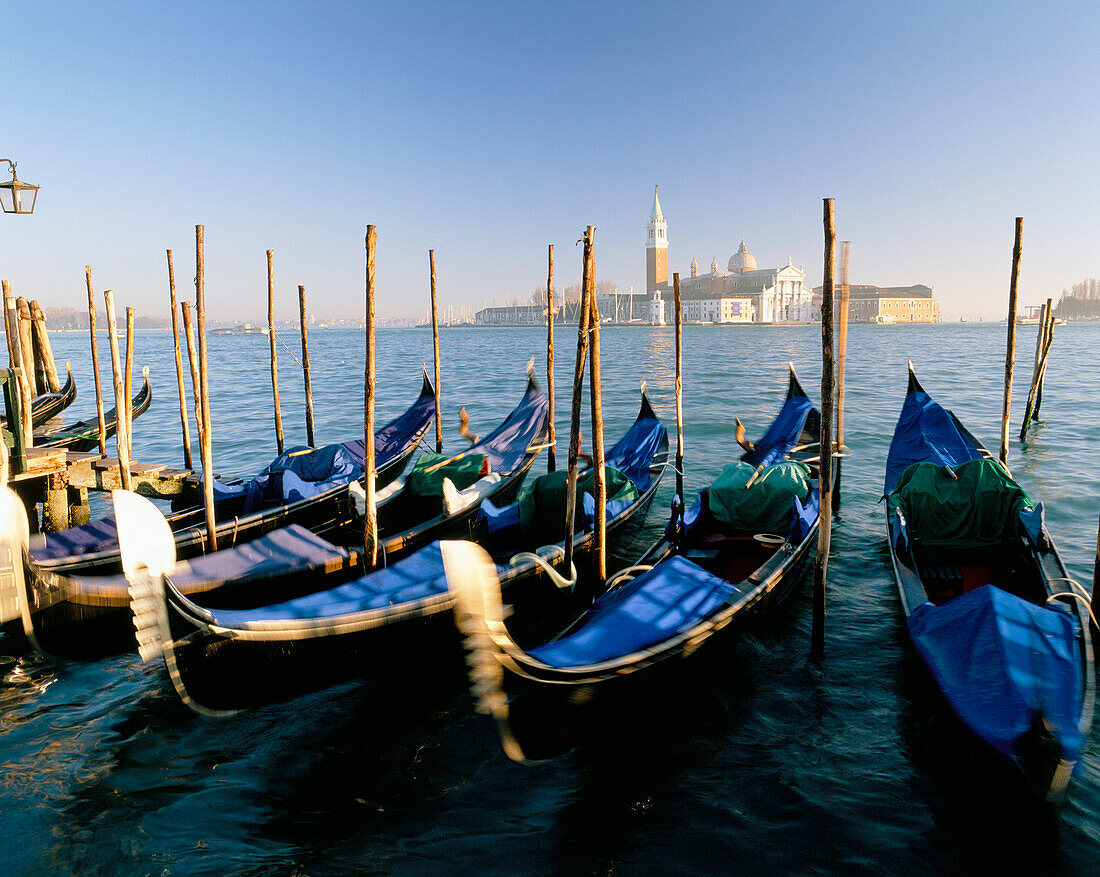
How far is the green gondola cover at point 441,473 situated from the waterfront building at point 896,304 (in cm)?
7864

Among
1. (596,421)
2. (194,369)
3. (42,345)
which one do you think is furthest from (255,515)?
(42,345)

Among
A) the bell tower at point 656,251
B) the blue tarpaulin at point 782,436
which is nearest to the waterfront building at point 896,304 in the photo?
the bell tower at point 656,251

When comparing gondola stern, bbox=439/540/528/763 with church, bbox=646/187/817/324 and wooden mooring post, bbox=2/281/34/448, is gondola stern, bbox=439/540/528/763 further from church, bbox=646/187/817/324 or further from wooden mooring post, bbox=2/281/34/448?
Answer: church, bbox=646/187/817/324

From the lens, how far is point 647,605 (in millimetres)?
2988

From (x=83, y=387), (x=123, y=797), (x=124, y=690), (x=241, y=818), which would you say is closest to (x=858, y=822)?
(x=241, y=818)

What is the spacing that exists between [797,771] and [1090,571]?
329 cm

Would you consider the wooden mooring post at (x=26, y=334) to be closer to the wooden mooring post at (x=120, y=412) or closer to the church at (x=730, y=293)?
the wooden mooring post at (x=120, y=412)

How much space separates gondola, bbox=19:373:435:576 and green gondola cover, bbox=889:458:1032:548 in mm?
3791

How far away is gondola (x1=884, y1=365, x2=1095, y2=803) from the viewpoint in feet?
7.21

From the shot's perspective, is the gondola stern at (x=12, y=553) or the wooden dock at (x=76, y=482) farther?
the wooden dock at (x=76, y=482)

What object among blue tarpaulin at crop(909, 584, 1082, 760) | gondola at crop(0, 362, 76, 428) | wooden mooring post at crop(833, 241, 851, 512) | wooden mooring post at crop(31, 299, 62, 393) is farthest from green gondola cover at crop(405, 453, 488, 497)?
wooden mooring post at crop(31, 299, 62, 393)

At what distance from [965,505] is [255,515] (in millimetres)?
4689

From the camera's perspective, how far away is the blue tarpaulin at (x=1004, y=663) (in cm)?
224

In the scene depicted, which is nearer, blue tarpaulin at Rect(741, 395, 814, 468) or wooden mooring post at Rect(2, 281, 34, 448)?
wooden mooring post at Rect(2, 281, 34, 448)
